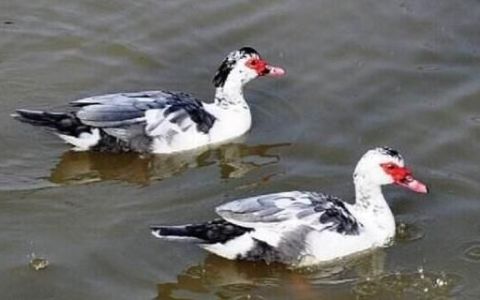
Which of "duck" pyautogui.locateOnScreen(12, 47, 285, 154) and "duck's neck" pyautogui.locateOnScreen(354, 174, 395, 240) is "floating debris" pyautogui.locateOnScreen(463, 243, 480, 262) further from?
"duck" pyautogui.locateOnScreen(12, 47, 285, 154)

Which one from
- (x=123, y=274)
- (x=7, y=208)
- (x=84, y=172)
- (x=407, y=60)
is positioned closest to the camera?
(x=123, y=274)

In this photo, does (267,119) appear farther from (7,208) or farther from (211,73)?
(7,208)

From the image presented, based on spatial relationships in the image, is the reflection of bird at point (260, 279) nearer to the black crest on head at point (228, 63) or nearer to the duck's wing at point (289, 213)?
the duck's wing at point (289, 213)

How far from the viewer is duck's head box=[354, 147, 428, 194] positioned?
24.9ft

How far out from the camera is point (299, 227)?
7.28 m

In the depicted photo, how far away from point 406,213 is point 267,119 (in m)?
1.79

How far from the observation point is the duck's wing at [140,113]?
8578mm

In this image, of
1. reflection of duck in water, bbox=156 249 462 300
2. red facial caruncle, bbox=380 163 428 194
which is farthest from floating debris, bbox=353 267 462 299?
red facial caruncle, bbox=380 163 428 194

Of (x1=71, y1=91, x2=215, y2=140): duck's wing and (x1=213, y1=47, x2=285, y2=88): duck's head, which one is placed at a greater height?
(x1=213, y1=47, x2=285, y2=88): duck's head

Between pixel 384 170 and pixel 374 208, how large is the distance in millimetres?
243

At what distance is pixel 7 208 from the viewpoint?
304 inches

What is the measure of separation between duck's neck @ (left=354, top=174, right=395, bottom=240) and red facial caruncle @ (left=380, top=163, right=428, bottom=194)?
0.12m

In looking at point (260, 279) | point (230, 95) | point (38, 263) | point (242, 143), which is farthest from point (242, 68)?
point (38, 263)

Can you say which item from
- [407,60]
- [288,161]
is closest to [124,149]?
[288,161]
